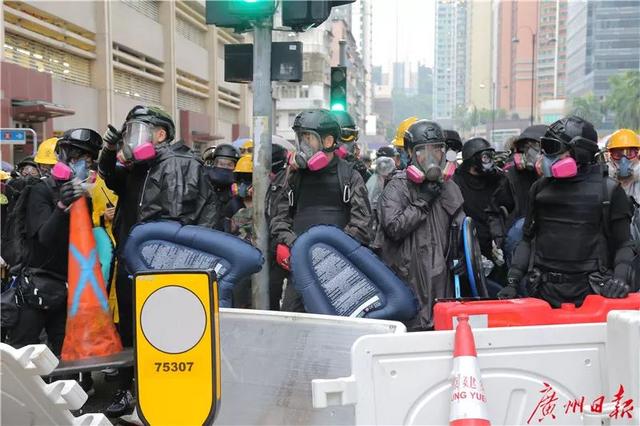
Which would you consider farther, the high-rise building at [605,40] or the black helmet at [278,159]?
the high-rise building at [605,40]

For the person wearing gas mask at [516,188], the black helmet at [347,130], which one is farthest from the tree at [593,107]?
the person wearing gas mask at [516,188]

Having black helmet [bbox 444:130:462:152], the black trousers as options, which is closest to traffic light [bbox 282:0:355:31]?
black helmet [bbox 444:130:462:152]

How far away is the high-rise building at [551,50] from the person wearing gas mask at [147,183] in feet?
378

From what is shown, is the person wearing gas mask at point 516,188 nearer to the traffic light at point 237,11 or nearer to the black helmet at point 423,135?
the black helmet at point 423,135

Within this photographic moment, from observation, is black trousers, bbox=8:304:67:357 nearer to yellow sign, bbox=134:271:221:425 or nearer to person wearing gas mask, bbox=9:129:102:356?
person wearing gas mask, bbox=9:129:102:356

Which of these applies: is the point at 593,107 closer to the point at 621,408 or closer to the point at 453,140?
the point at 453,140

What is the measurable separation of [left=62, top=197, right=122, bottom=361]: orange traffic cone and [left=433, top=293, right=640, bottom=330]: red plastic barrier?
2.32 metres

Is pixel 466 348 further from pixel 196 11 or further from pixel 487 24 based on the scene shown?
pixel 487 24

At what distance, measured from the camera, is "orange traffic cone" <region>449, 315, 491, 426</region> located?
90.4 inches

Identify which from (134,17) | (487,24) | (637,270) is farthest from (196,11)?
(487,24)

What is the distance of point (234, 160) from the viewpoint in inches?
267

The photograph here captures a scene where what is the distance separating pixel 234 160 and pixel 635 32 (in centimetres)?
10321

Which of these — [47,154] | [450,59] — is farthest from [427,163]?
[450,59]

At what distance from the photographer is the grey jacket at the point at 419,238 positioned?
4.19 meters
